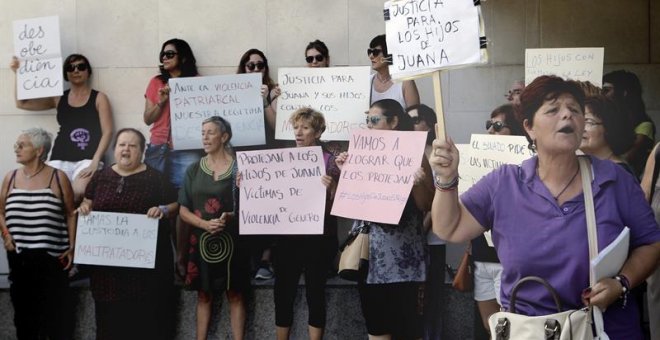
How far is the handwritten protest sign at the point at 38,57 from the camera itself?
25.5 feet

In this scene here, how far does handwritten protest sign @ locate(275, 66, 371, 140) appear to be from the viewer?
694cm

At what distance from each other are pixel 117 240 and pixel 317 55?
86.5 inches

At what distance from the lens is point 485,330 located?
6527 mm

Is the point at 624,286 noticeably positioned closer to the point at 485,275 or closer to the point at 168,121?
the point at 485,275

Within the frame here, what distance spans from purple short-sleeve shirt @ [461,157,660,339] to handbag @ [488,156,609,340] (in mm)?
33

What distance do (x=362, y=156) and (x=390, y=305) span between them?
1035 millimetres

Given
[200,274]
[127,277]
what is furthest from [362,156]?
[127,277]

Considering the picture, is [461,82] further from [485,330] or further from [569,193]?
[569,193]

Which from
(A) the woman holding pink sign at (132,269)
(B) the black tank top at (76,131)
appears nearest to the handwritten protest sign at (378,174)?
(A) the woman holding pink sign at (132,269)

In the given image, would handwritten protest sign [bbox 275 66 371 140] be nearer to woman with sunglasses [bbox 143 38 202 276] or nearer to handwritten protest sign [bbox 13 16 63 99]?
woman with sunglasses [bbox 143 38 202 276]

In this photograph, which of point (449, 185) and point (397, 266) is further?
point (397, 266)

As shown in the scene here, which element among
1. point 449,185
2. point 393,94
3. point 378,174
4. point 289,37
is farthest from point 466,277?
point 289,37

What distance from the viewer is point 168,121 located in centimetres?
758

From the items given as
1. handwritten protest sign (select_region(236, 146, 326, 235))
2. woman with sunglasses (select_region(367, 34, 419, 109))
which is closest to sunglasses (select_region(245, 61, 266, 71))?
woman with sunglasses (select_region(367, 34, 419, 109))
